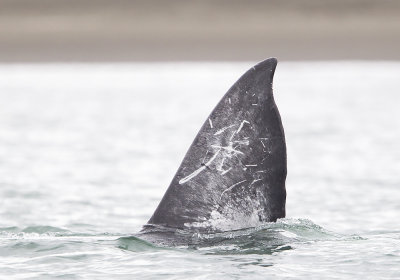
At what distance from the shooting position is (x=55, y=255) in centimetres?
936

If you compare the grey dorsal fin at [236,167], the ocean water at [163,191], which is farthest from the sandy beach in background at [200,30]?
the grey dorsal fin at [236,167]

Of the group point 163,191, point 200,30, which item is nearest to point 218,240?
point 163,191

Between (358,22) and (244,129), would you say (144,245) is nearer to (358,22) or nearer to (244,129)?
(244,129)

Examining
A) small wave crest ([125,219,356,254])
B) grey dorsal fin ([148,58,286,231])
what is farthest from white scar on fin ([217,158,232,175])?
small wave crest ([125,219,356,254])

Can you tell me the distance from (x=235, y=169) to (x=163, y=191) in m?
6.80

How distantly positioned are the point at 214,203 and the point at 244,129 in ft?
2.43

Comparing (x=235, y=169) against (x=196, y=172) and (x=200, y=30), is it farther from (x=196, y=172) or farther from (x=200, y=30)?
(x=200, y=30)

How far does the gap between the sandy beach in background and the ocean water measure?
1009 inches

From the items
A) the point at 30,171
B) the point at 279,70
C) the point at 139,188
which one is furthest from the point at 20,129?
the point at 279,70

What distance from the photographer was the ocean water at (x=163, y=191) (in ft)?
29.0

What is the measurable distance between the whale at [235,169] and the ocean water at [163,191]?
188 millimetres

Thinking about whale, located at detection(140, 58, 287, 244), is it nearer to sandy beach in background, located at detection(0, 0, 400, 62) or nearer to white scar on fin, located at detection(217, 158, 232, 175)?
white scar on fin, located at detection(217, 158, 232, 175)

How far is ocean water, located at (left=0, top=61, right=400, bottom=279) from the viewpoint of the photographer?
8.83 meters

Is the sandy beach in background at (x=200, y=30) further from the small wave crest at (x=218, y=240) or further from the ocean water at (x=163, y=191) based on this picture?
the small wave crest at (x=218, y=240)
